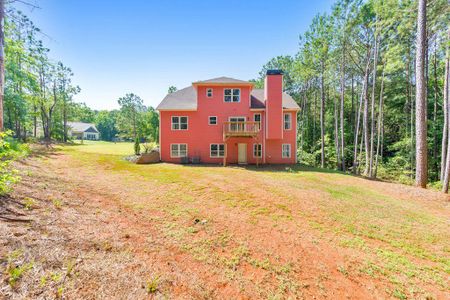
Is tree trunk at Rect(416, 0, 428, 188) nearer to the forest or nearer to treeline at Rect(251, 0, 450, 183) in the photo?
the forest

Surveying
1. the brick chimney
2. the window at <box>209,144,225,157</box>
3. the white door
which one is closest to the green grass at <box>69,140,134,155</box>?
the window at <box>209,144,225,157</box>

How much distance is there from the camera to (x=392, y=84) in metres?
19.4

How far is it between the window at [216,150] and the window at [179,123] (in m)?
3.02

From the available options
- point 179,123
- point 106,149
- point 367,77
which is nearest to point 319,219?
point 179,123

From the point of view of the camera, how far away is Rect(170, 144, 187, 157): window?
1734cm

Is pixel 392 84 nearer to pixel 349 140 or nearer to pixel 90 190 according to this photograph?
pixel 349 140

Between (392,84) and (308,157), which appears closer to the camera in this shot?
(392,84)

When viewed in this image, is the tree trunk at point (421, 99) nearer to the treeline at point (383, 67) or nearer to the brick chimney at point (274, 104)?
the treeline at point (383, 67)

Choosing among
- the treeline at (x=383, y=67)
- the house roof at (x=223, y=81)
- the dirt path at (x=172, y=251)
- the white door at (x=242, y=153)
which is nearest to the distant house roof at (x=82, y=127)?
the house roof at (x=223, y=81)

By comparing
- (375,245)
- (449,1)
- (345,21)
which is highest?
(345,21)

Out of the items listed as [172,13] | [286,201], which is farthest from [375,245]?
[172,13]

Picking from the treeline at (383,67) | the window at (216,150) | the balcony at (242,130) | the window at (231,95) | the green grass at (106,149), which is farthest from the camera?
the green grass at (106,149)

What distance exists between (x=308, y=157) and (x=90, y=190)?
873 inches

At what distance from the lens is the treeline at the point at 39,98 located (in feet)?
29.5
